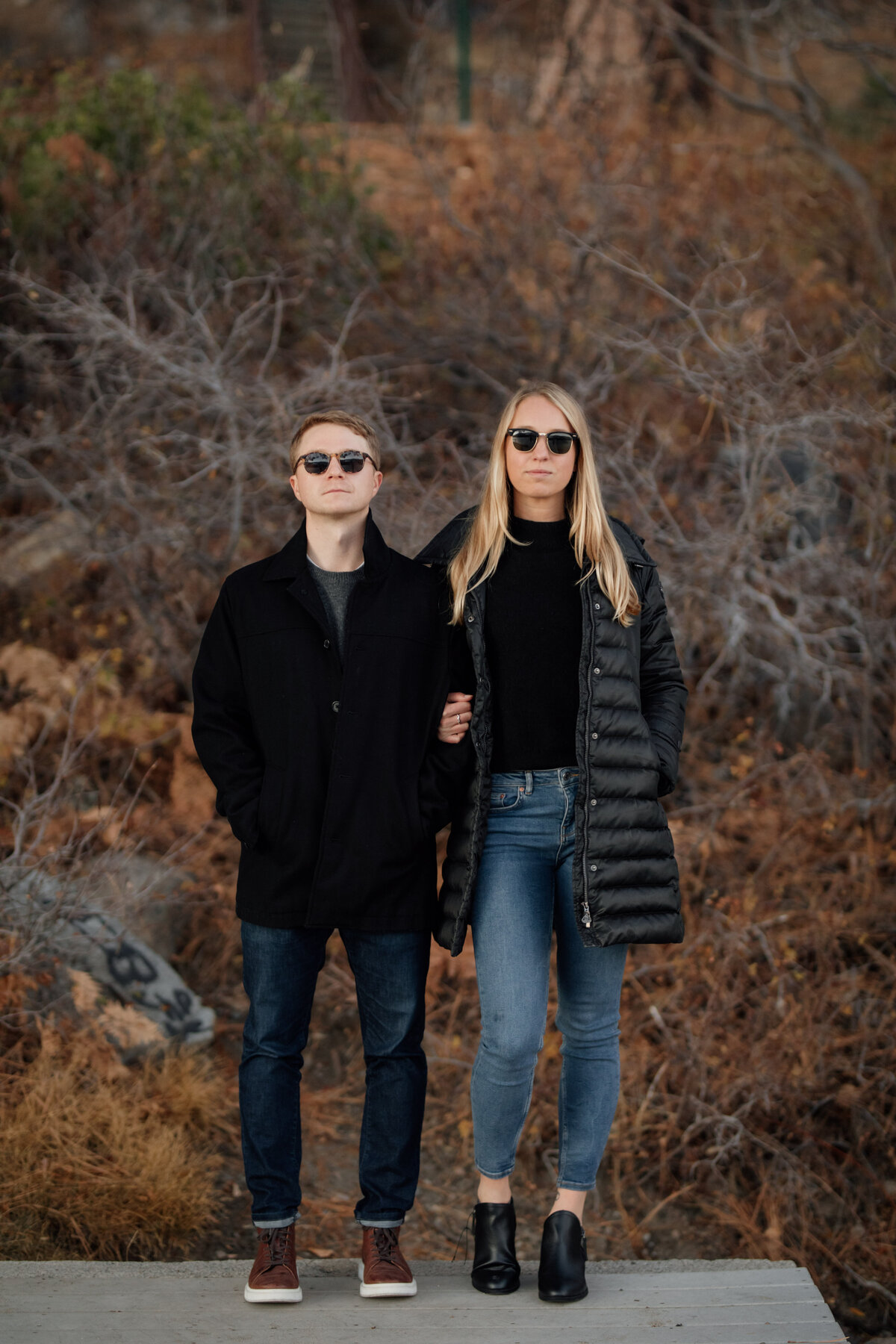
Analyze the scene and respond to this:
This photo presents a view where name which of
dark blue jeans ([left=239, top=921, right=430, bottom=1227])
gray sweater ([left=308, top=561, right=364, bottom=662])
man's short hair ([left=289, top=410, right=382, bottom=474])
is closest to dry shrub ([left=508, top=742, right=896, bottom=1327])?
dark blue jeans ([left=239, top=921, right=430, bottom=1227])

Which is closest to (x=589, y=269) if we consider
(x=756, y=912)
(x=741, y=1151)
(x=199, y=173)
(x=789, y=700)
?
(x=199, y=173)

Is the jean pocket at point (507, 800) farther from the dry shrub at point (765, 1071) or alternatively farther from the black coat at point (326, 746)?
the dry shrub at point (765, 1071)

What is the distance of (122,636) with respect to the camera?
664 centimetres

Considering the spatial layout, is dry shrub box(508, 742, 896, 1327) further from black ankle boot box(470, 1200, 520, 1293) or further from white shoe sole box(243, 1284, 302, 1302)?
white shoe sole box(243, 1284, 302, 1302)

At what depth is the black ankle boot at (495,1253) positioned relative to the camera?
296 cm

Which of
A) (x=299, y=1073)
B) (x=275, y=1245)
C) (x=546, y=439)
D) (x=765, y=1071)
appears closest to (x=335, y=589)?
(x=546, y=439)

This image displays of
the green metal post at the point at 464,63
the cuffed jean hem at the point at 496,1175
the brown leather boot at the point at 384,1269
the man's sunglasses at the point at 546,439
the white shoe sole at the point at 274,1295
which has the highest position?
the green metal post at the point at 464,63

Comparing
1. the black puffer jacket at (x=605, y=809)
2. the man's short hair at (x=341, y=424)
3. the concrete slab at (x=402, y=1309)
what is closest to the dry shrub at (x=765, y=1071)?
the concrete slab at (x=402, y=1309)

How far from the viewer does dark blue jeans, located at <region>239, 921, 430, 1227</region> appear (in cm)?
291

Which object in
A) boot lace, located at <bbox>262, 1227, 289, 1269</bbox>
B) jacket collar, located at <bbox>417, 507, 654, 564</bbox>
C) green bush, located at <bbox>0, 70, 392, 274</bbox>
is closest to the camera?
boot lace, located at <bbox>262, 1227, 289, 1269</bbox>

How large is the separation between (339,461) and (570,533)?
648mm

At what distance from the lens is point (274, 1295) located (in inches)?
114

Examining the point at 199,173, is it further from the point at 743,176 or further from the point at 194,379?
→ the point at 743,176

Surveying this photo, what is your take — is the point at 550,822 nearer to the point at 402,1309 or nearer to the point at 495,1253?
the point at 495,1253
